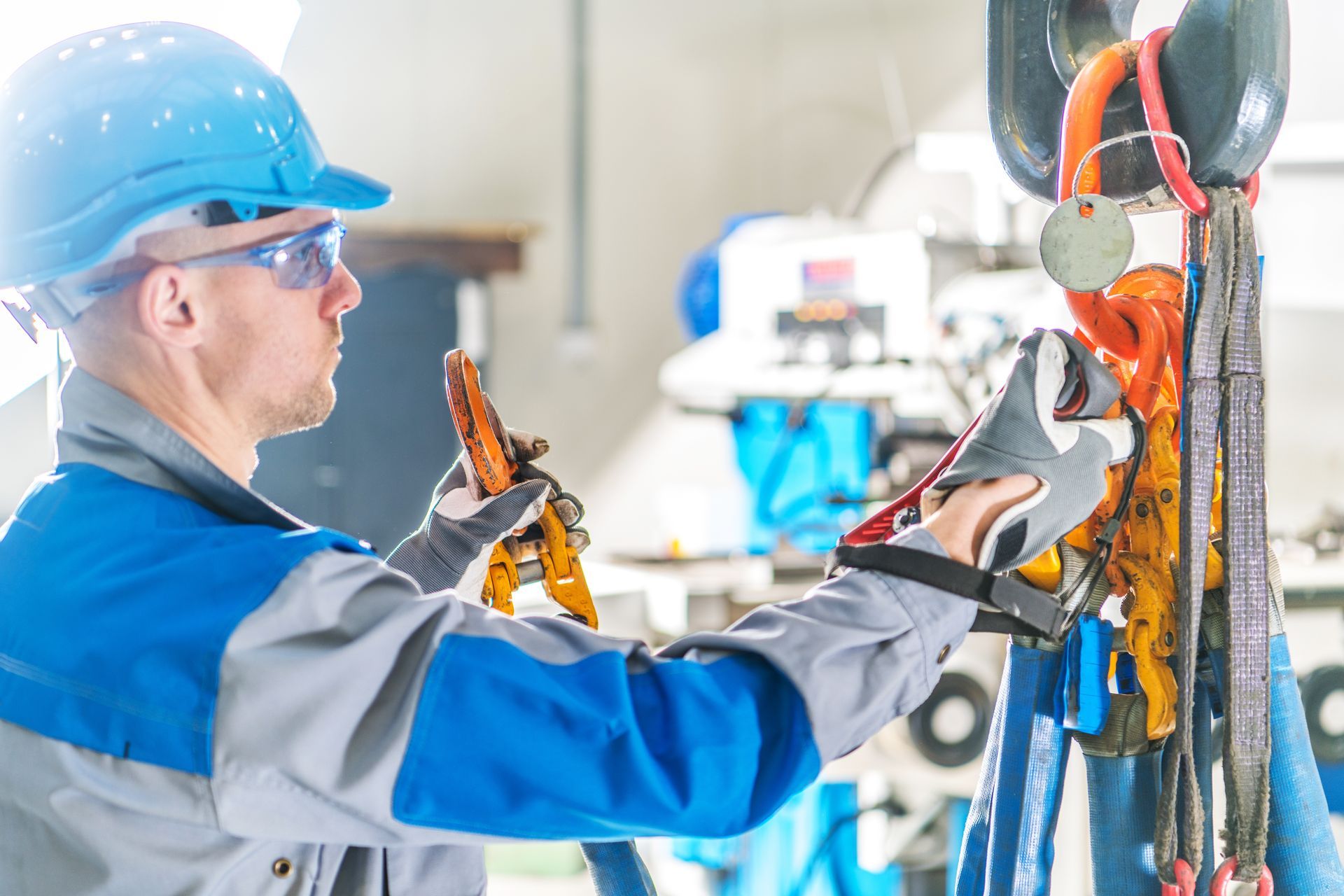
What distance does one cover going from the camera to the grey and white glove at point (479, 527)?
3.87 ft

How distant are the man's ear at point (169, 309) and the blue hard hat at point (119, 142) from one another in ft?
0.14

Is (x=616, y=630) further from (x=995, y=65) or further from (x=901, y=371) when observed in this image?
(x=995, y=65)

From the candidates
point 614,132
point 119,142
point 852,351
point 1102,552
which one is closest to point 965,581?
point 1102,552

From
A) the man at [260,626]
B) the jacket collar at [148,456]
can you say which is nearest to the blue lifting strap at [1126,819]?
the man at [260,626]

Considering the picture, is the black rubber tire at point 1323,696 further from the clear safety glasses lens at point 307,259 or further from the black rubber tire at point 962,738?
the clear safety glasses lens at point 307,259

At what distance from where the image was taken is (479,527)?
1.19 metres

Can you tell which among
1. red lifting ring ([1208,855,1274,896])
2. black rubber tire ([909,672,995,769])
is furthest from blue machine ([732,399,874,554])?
red lifting ring ([1208,855,1274,896])

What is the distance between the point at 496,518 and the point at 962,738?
5.83 feet

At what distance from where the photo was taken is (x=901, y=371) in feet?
10.2

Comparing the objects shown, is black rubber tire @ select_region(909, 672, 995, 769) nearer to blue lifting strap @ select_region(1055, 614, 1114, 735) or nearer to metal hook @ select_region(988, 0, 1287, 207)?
blue lifting strap @ select_region(1055, 614, 1114, 735)

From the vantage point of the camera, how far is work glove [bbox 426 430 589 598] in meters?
1.18

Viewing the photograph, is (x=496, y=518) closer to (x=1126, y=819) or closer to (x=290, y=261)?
(x=290, y=261)

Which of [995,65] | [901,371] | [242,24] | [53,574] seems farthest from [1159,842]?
[901,371]

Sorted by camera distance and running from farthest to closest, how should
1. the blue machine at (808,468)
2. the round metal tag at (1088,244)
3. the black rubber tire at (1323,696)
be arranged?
the blue machine at (808,468) < the black rubber tire at (1323,696) < the round metal tag at (1088,244)
